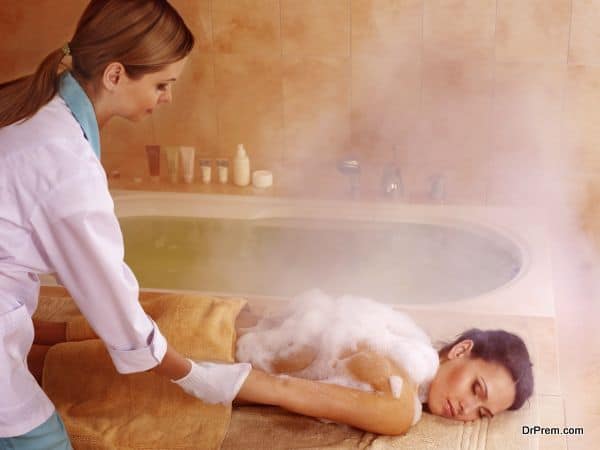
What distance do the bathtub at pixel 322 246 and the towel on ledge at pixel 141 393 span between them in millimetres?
731

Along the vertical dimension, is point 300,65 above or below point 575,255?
above

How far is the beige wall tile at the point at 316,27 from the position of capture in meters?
3.02

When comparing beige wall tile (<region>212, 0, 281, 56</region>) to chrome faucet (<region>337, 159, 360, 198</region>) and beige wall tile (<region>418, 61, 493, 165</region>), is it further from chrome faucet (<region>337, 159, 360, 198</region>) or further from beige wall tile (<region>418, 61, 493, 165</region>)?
beige wall tile (<region>418, 61, 493, 165</region>)

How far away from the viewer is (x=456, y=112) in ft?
10.1

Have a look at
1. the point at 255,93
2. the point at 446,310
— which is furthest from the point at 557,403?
the point at 255,93

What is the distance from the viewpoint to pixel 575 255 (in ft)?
10.3

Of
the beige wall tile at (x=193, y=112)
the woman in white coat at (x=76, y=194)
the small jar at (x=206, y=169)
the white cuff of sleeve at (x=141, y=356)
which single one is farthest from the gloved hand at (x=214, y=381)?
the beige wall tile at (x=193, y=112)

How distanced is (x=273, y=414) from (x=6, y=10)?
2.22 meters

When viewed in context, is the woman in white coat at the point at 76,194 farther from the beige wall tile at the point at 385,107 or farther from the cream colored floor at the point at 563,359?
the beige wall tile at the point at 385,107

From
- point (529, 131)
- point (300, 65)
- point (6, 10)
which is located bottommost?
point (529, 131)

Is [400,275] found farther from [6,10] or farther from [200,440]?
[6,10]

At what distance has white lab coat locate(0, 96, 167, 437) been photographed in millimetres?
1374

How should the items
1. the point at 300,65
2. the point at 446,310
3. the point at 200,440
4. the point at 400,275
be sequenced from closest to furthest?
the point at 200,440, the point at 446,310, the point at 400,275, the point at 300,65

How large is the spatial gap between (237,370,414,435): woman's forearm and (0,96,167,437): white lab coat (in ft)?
1.11
